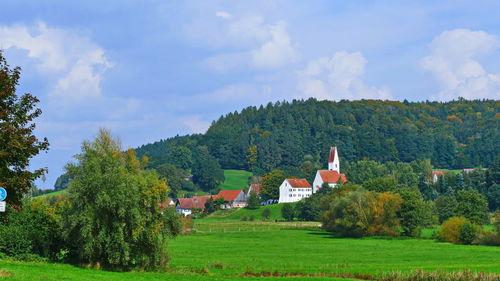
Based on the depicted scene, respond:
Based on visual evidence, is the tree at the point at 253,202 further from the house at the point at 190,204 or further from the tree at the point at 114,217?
the tree at the point at 114,217

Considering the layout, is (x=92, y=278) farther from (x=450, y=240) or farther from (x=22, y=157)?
(x=450, y=240)

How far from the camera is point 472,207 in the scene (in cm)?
11444

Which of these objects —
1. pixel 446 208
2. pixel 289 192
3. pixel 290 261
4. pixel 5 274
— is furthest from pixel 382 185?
pixel 5 274

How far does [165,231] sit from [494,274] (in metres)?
21.4

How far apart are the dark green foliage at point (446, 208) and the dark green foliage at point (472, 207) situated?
2659mm

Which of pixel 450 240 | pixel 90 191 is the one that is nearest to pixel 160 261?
pixel 90 191

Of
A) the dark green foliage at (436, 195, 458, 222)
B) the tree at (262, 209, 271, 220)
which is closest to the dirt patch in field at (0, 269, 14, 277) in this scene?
the dark green foliage at (436, 195, 458, 222)

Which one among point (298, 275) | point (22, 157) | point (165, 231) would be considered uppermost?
point (22, 157)

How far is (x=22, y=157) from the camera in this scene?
112ft

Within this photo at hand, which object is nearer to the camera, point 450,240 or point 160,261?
point 160,261

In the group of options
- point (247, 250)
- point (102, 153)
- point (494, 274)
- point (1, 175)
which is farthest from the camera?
point (247, 250)

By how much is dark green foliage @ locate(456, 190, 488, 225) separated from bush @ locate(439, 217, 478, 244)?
2087 centimetres

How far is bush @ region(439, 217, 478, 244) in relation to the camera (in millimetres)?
88938

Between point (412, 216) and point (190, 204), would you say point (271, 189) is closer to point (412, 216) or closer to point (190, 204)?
point (190, 204)
